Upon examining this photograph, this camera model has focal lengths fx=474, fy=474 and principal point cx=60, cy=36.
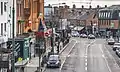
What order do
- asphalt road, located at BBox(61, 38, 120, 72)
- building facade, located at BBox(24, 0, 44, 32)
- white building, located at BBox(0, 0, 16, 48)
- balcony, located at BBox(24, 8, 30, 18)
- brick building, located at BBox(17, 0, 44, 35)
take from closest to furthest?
white building, located at BBox(0, 0, 16, 48) < asphalt road, located at BBox(61, 38, 120, 72) < brick building, located at BBox(17, 0, 44, 35) < balcony, located at BBox(24, 8, 30, 18) < building facade, located at BBox(24, 0, 44, 32)

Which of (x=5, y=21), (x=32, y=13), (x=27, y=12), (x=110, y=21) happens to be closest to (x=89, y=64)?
(x=27, y=12)

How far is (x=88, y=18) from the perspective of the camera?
159 meters

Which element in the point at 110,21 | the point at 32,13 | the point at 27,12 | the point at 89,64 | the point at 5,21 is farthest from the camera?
the point at 110,21

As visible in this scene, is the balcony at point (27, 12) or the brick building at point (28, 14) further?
the balcony at point (27, 12)

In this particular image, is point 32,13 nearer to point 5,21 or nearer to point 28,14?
point 28,14

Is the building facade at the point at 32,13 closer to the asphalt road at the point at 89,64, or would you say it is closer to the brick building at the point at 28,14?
the brick building at the point at 28,14

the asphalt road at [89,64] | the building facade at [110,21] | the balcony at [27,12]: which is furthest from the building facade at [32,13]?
the building facade at [110,21]

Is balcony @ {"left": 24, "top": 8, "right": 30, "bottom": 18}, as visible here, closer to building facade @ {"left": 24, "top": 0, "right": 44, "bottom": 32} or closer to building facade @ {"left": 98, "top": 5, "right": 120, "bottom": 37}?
building facade @ {"left": 24, "top": 0, "right": 44, "bottom": 32}

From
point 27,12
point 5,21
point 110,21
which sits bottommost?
point 110,21

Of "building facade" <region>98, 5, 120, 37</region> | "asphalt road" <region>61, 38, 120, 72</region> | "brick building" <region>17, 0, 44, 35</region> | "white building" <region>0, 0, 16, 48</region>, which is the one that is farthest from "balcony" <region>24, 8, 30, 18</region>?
"building facade" <region>98, 5, 120, 37</region>

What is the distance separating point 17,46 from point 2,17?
5.65 meters

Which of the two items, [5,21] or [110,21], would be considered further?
[110,21]

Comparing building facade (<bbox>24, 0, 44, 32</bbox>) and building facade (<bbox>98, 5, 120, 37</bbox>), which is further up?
building facade (<bbox>24, 0, 44, 32</bbox>)

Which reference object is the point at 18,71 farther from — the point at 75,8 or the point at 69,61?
the point at 75,8
